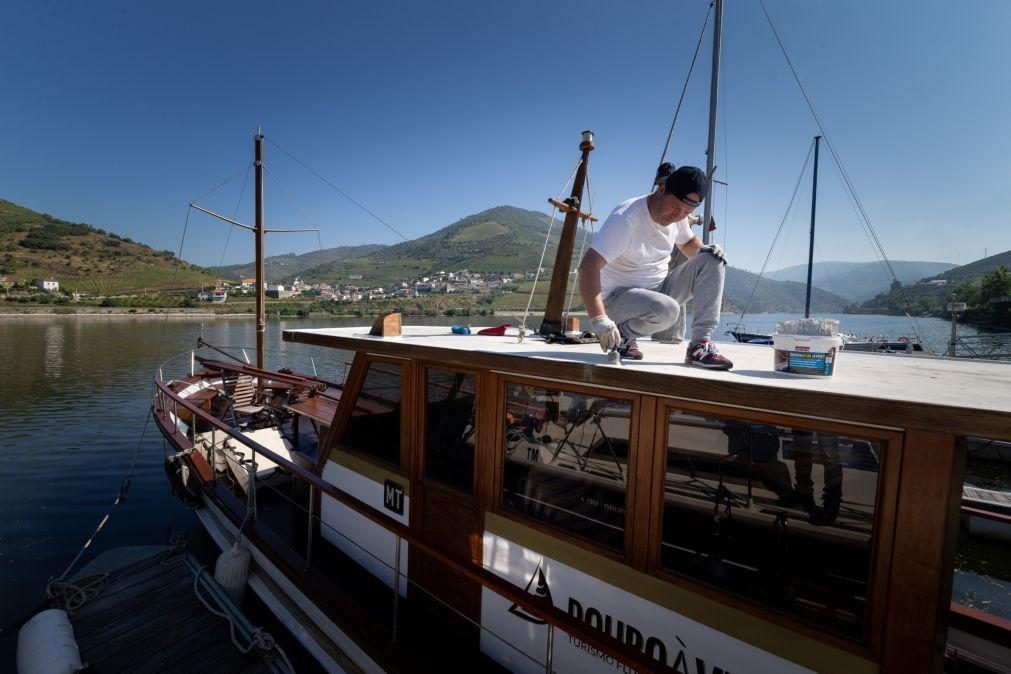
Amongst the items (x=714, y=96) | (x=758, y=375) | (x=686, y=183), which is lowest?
(x=758, y=375)

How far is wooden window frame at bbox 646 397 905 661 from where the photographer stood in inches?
64.7

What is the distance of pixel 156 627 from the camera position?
398cm

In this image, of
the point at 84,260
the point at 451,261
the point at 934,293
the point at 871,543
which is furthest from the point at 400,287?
the point at 871,543

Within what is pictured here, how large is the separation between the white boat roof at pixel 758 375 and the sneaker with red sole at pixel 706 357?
0.07m

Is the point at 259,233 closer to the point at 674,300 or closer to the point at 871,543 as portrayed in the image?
the point at 674,300

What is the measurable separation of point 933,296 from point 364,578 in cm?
9316

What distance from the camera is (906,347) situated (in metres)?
20.3

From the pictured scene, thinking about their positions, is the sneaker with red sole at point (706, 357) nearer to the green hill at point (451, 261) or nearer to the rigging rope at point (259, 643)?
the rigging rope at point (259, 643)

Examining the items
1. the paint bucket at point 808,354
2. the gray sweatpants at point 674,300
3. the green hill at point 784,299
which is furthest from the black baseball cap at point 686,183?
the green hill at point 784,299

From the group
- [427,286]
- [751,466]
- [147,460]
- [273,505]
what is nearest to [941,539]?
[751,466]

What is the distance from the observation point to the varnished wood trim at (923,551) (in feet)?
5.13

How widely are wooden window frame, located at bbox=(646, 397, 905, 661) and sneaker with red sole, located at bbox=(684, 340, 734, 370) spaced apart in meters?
0.22

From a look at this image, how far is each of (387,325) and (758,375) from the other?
104 inches

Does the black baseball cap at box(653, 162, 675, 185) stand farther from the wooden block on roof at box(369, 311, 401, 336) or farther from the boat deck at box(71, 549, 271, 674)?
the boat deck at box(71, 549, 271, 674)
